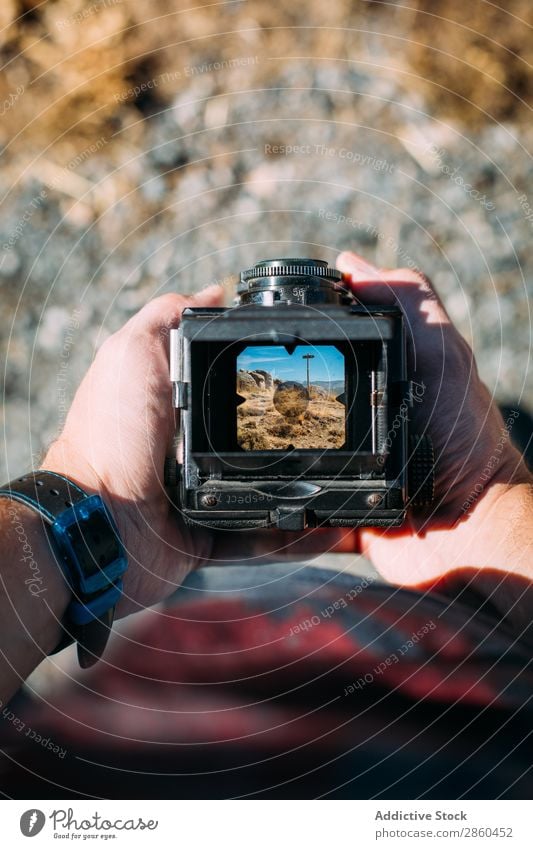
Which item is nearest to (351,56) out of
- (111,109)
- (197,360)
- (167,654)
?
(111,109)

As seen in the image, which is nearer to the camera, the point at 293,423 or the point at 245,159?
the point at 293,423

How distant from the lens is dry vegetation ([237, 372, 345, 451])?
1.86 metres

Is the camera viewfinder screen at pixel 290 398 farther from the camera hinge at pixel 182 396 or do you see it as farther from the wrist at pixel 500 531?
the wrist at pixel 500 531

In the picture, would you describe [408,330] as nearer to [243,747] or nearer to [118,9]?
[243,747]

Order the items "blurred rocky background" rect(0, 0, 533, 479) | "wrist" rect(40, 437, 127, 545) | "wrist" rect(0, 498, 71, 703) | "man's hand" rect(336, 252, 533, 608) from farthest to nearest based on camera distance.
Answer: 1. "blurred rocky background" rect(0, 0, 533, 479)
2. "man's hand" rect(336, 252, 533, 608)
3. "wrist" rect(40, 437, 127, 545)
4. "wrist" rect(0, 498, 71, 703)

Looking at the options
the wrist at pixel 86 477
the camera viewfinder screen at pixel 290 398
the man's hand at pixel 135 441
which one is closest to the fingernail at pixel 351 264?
the man's hand at pixel 135 441

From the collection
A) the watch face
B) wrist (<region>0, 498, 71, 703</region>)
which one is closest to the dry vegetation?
the watch face

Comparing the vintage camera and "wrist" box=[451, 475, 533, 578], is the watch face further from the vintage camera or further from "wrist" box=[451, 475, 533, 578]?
"wrist" box=[451, 475, 533, 578]

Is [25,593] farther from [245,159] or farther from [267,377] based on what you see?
[245,159]

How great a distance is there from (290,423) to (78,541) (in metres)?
0.55

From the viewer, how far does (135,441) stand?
2.17m

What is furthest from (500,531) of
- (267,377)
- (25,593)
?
(25,593)

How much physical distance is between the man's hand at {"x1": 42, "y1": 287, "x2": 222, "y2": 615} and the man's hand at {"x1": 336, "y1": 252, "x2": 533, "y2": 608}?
53cm

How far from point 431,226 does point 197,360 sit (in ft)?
5.10
